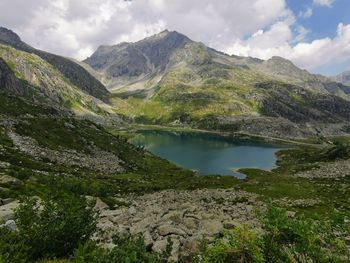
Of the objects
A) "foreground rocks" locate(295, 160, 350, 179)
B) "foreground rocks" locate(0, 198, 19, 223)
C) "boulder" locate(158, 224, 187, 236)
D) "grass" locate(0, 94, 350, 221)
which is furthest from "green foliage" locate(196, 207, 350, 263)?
"foreground rocks" locate(295, 160, 350, 179)

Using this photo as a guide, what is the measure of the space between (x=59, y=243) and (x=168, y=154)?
584ft

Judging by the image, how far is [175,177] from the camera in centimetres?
11419

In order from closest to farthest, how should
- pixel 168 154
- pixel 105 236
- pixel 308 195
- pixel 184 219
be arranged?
1. pixel 105 236
2. pixel 184 219
3. pixel 308 195
4. pixel 168 154

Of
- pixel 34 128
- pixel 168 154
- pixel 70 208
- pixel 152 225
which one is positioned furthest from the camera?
pixel 168 154

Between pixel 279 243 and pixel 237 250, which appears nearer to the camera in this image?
pixel 237 250

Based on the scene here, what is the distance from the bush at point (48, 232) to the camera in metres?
15.6

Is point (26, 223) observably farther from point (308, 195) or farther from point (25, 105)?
point (25, 105)

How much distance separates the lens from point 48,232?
17.3 meters

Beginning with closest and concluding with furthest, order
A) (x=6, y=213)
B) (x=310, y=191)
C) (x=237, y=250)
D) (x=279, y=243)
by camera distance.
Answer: (x=237, y=250) < (x=279, y=243) < (x=6, y=213) < (x=310, y=191)

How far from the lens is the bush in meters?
15.6

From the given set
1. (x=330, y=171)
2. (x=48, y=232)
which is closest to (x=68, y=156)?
(x=48, y=232)

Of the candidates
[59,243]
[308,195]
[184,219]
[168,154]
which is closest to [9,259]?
[59,243]

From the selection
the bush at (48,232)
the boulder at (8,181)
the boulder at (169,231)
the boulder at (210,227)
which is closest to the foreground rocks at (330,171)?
the boulder at (210,227)

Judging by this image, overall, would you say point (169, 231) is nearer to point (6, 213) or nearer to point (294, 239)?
point (6, 213)
